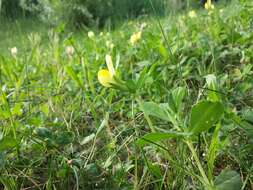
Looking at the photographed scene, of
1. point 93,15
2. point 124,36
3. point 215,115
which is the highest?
point 215,115

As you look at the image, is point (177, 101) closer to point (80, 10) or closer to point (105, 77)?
point (105, 77)

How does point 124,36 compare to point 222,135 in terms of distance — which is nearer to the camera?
point 222,135

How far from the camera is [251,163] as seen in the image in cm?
66

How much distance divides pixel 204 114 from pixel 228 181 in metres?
0.10

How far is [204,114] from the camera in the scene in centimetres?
51

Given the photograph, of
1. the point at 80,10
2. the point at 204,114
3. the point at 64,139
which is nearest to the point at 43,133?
the point at 64,139

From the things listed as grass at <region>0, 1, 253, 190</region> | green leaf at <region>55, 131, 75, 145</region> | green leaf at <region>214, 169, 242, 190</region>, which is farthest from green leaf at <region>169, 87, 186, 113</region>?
green leaf at <region>55, 131, 75, 145</region>

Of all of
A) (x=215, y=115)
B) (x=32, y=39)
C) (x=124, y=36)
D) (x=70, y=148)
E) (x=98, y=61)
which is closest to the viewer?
(x=215, y=115)

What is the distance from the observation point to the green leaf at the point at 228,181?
20.7 inches

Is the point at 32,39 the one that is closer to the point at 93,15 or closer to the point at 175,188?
the point at 175,188

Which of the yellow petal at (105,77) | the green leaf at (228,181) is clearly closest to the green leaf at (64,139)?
the yellow petal at (105,77)

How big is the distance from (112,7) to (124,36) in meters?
3.21

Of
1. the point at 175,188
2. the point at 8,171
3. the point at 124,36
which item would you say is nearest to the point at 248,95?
the point at 175,188

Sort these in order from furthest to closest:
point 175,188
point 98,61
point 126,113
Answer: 1. point 98,61
2. point 126,113
3. point 175,188
